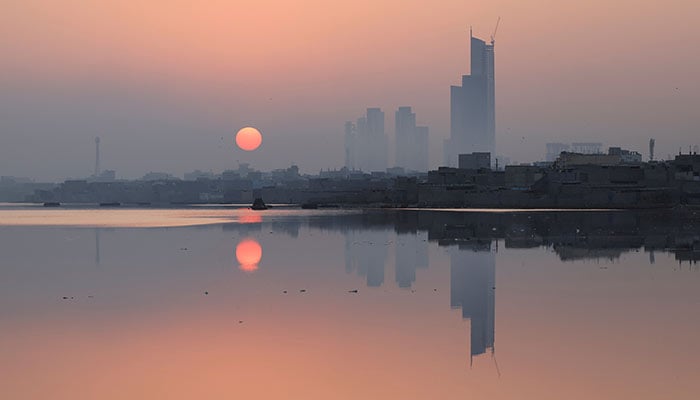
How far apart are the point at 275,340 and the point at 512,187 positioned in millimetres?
148716

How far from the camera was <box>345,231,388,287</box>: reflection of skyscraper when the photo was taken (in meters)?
33.9

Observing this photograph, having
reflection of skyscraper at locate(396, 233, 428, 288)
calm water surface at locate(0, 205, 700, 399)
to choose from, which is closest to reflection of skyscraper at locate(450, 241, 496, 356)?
calm water surface at locate(0, 205, 700, 399)

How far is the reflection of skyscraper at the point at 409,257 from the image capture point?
107ft

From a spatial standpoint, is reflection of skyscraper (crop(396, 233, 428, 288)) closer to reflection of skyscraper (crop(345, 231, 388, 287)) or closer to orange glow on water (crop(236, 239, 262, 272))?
reflection of skyscraper (crop(345, 231, 388, 287))

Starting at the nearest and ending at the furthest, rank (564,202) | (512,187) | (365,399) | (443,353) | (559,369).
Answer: (365,399) < (559,369) < (443,353) < (564,202) < (512,187)

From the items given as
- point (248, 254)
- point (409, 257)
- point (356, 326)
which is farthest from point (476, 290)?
point (248, 254)

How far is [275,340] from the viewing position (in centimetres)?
1950

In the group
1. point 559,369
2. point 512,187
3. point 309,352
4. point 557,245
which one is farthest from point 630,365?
point 512,187

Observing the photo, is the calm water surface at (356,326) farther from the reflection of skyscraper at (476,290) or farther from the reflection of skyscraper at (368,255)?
the reflection of skyscraper at (368,255)

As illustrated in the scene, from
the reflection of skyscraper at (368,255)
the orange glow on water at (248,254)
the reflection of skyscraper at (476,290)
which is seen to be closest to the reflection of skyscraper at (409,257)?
the reflection of skyscraper at (368,255)

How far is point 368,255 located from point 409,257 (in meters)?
2.34

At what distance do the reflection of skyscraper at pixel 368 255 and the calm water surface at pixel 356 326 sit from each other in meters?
0.17

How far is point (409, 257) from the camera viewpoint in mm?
41156

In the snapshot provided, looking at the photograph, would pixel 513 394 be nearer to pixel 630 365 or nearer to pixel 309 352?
pixel 630 365
